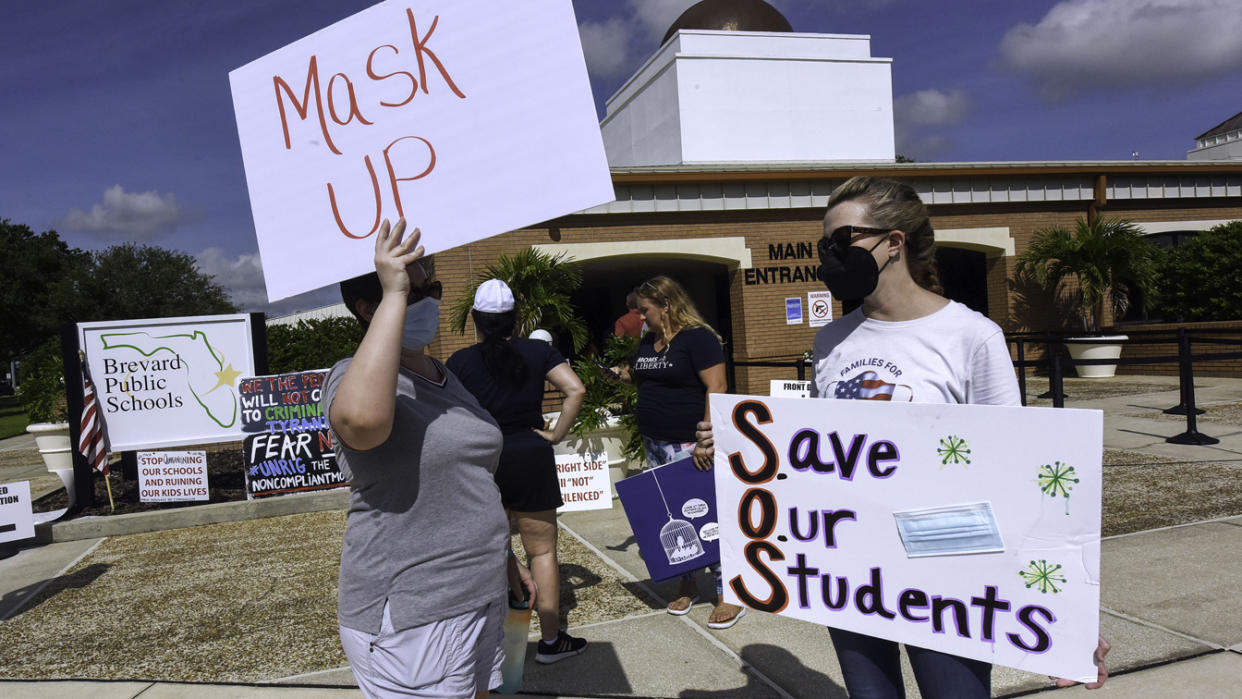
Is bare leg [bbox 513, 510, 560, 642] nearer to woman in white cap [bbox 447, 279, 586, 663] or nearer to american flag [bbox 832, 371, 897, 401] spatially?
woman in white cap [bbox 447, 279, 586, 663]

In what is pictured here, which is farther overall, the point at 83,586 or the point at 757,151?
the point at 757,151

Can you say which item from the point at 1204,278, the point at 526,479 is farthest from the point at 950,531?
the point at 1204,278

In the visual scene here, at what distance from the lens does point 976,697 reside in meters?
1.90

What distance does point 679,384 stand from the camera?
435cm

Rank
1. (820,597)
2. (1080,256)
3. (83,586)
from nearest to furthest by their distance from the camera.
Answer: (820,597) → (83,586) → (1080,256)

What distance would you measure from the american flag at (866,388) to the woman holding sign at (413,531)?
3.14ft

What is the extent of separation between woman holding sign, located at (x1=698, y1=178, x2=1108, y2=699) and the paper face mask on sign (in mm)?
259

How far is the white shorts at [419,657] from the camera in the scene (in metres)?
1.83

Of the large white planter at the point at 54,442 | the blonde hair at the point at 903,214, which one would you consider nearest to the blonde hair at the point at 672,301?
the blonde hair at the point at 903,214

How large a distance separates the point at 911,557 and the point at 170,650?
410 cm

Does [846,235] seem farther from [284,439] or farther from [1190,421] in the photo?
[1190,421]

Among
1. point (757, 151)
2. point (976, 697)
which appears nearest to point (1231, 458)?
point (976, 697)

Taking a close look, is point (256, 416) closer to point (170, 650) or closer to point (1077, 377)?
point (170, 650)

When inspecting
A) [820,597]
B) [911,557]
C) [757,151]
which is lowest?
[820,597]
